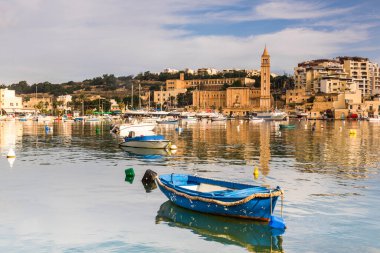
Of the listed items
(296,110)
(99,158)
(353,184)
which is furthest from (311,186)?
(296,110)

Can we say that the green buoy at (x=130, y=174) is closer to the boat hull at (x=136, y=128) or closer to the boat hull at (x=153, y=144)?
the boat hull at (x=153, y=144)

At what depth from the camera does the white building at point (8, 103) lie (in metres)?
168

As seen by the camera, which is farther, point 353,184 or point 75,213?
point 353,184

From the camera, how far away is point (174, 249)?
14047 millimetres

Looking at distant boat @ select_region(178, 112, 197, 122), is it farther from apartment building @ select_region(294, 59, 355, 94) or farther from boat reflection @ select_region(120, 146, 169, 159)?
boat reflection @ select_region(120, 146, 169, 159)

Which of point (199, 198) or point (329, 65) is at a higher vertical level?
point (329, 65)

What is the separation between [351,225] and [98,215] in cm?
884

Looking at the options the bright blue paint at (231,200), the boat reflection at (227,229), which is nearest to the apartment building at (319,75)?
the bright blue paint at (231,200)

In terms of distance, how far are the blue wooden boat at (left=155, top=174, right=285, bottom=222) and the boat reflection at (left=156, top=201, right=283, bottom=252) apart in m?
0.24

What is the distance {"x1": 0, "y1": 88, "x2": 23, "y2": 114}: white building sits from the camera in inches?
6629

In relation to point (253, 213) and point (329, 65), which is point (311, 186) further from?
point (329, 65)

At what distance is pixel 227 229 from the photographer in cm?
1593

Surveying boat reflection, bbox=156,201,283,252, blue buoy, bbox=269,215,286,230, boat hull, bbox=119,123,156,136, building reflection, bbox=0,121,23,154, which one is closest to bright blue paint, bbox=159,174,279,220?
boat reflection, bbox=156,201,283,252

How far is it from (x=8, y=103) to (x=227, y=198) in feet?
556
